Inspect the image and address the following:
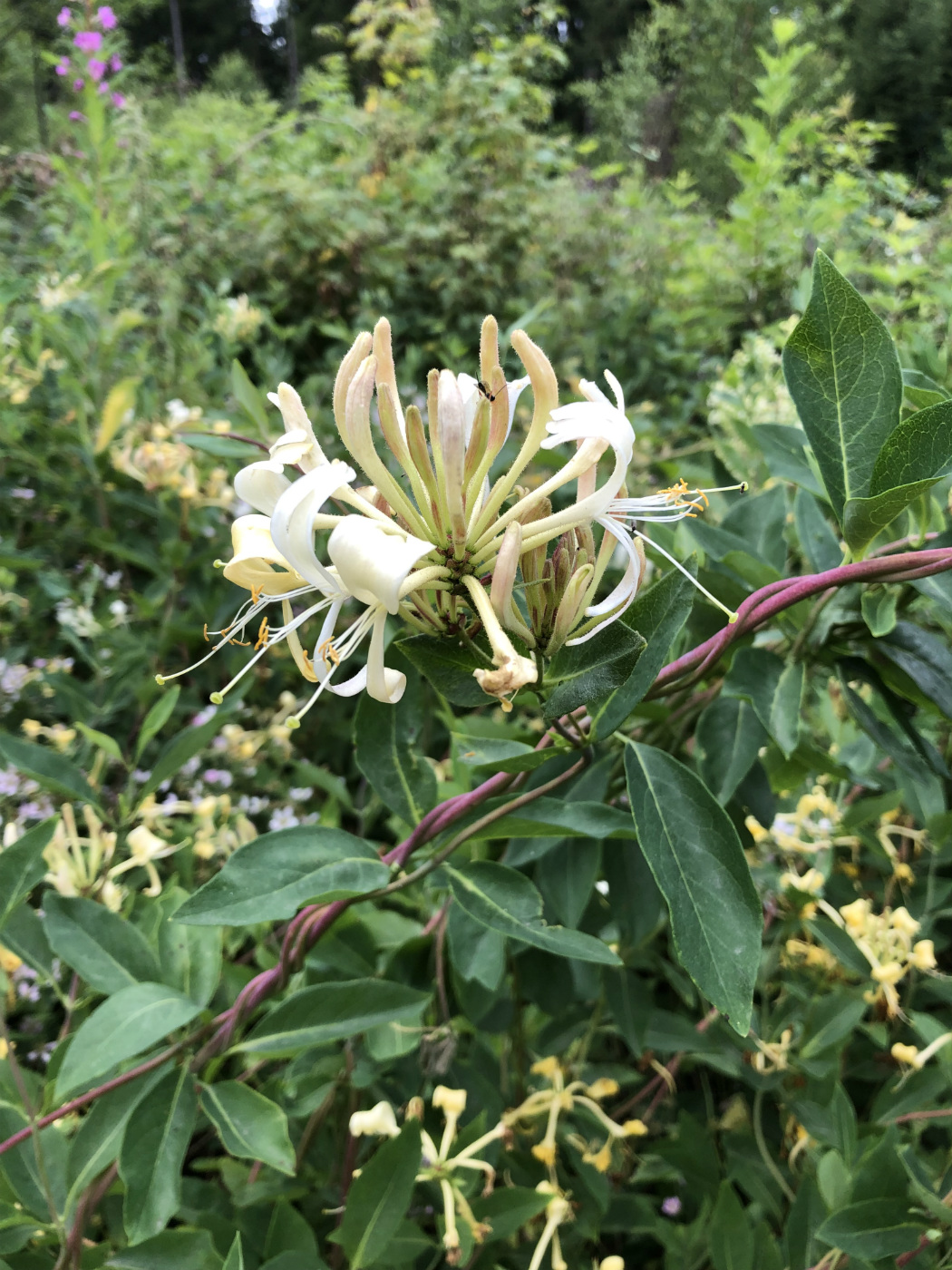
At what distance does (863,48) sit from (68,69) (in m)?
15.2

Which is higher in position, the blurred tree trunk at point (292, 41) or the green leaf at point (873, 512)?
the blurred tree trunk at point (292, 41)

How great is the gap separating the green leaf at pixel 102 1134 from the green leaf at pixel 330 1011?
0.07 m

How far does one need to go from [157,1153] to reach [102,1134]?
5cm

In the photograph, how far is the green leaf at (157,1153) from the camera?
430 mm

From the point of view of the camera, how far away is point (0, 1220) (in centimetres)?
43

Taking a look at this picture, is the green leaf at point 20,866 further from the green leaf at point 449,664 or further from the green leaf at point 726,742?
the green leaf at point 726,742

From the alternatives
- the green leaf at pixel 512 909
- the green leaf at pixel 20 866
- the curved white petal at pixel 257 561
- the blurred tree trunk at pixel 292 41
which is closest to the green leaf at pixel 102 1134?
the green leaf at pixel 20 866

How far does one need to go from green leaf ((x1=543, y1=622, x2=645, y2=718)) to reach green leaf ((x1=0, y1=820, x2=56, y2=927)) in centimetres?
34

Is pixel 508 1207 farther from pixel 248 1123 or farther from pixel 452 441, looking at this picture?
pixel 452 441

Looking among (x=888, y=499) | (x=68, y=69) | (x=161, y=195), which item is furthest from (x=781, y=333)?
(x=161, y=195)

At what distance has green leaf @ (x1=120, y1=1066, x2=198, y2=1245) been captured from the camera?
0.43 meters

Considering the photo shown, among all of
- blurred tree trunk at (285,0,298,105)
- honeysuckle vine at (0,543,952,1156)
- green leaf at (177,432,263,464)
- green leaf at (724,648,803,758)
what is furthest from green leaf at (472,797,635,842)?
blurred tree trunk at (285,0,298,105)

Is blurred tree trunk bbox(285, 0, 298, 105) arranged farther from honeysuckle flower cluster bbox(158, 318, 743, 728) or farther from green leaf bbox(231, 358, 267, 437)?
honeysuckle flower cluster bbox(158, 318, 743, 728)

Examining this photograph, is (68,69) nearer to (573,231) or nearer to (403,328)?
(403,328)
